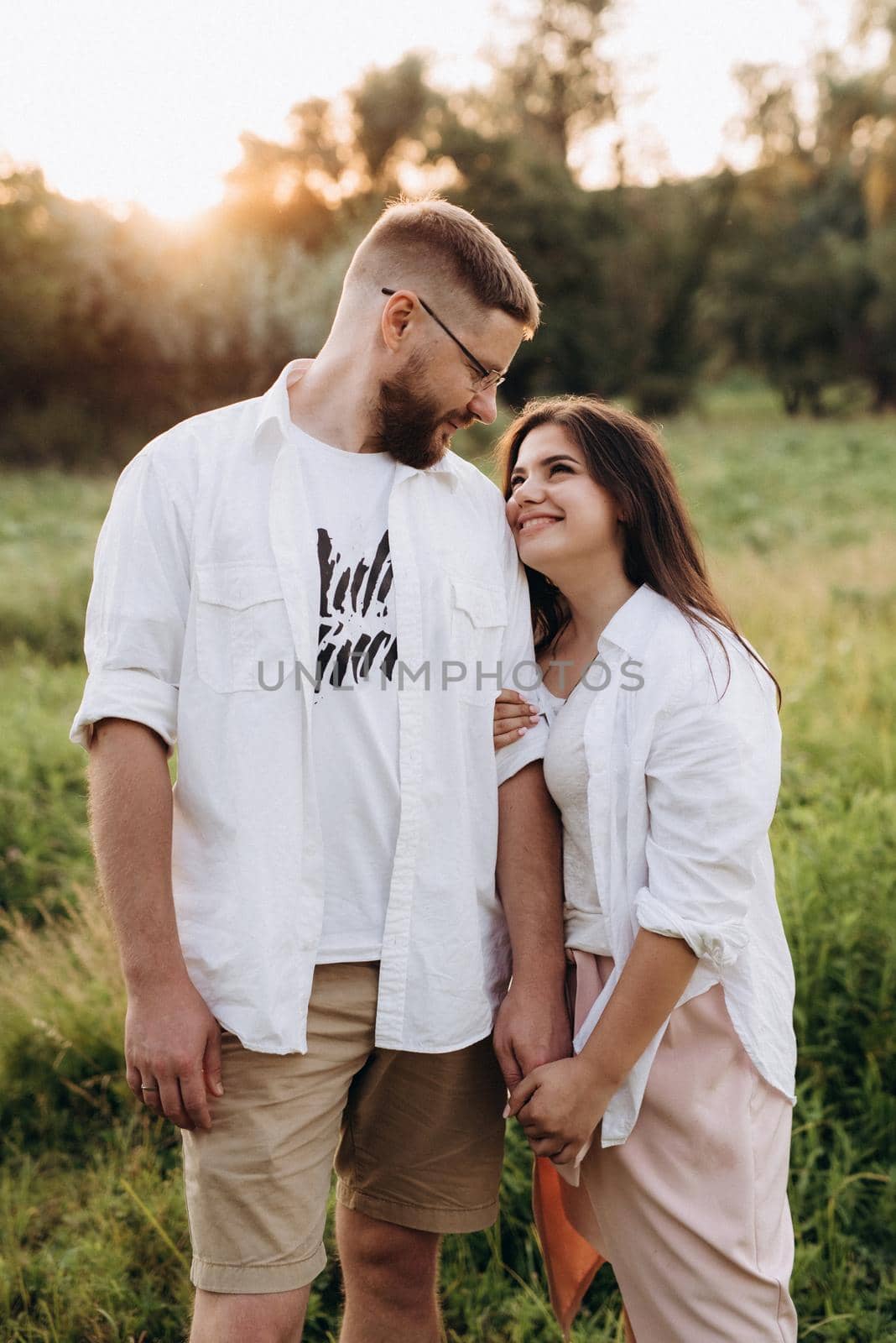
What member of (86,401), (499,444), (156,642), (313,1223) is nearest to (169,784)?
(156,642)

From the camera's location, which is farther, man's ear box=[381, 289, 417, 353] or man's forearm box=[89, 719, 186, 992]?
man's ear box=[381, 289, 417, 353]

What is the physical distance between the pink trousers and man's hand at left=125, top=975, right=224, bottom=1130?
81cm

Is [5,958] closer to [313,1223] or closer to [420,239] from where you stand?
[313,1223]

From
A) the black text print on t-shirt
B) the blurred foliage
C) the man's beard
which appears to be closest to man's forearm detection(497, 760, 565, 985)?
the black text print on t-shirt

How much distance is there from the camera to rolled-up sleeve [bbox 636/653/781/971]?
6.34 ft

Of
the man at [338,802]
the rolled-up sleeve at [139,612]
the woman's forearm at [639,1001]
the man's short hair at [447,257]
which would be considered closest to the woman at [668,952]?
the woman's forearm at [639,1001]

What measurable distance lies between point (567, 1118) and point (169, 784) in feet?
3.24

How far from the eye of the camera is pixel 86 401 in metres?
17.6

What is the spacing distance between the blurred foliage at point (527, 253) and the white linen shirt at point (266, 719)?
50.7 ft

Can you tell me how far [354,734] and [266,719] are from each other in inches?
7.4

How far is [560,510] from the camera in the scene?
2.29 metres

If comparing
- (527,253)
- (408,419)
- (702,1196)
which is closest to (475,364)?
(408,419)

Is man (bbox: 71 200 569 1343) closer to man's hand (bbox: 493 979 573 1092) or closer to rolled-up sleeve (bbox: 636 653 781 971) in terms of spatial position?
man's hand (bbox: 493 979 573 1092)

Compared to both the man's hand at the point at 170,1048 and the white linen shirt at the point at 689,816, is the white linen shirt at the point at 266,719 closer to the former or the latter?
the man's hand at the point at 170,1048
